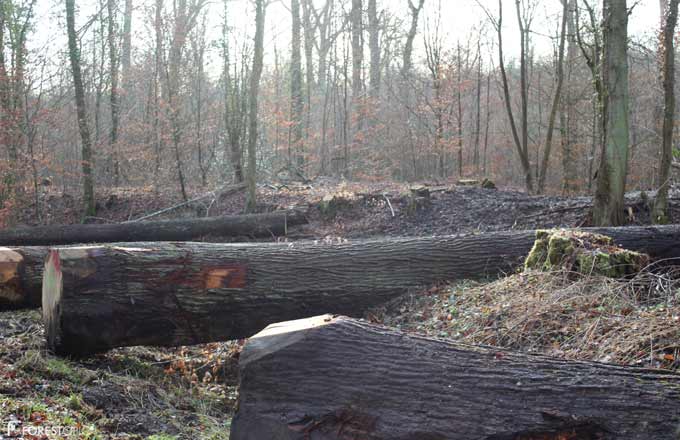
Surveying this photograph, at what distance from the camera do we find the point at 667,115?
9578 mm

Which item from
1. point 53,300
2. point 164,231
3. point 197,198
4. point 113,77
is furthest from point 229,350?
point 113,77

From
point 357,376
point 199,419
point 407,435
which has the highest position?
point 357,376

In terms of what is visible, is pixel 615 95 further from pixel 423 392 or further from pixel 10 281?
pixel 10 281

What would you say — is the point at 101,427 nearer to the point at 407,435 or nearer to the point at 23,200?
the point at 407,435

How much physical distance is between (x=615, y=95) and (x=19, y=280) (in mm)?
8778

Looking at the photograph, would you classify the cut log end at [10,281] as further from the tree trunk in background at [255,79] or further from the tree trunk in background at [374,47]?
the tree trunk in background at [374,47]

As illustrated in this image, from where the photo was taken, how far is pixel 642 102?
72.9 feet

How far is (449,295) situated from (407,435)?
405 cm

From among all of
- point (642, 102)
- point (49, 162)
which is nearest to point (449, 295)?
point (49, 162)

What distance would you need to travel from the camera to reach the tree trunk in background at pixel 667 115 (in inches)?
376

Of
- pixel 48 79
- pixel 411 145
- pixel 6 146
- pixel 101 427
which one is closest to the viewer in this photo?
pixel 101 427

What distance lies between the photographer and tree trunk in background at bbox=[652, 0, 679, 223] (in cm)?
955

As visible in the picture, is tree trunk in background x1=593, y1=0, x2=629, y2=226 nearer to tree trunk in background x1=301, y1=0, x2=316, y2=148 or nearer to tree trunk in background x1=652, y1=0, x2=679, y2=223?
tree trunk in background x1=652, y1=0, x2=679, y2=223

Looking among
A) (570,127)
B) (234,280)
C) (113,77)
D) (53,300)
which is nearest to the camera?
(53,300)
